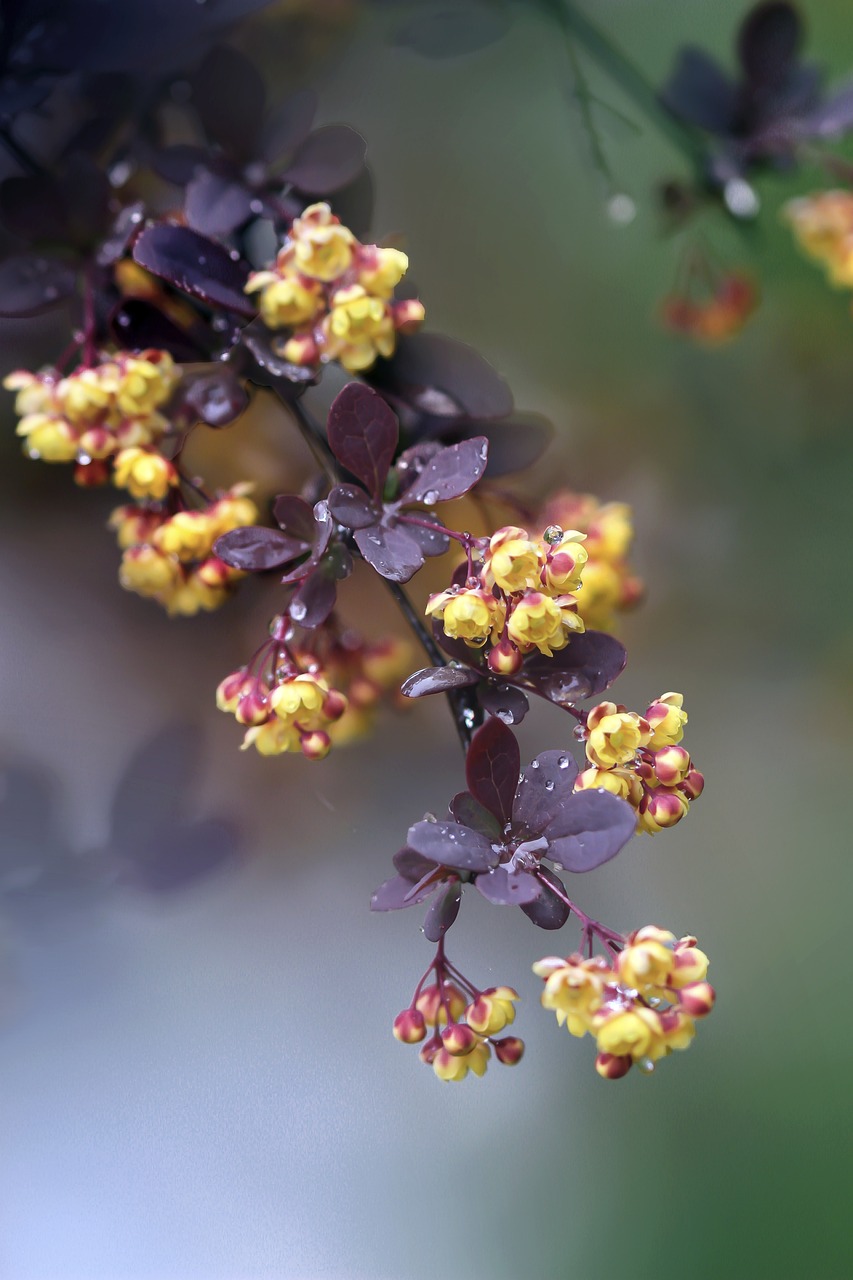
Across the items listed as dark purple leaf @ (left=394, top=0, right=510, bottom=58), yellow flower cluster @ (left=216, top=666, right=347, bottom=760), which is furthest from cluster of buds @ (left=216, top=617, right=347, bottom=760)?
dark purple leaf @ (left=394, top=0, right=510, bottom=58)

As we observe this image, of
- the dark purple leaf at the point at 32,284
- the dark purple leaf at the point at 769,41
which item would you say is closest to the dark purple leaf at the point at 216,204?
the dark purple leaf at the point at 32,284

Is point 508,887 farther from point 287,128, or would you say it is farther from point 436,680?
point 287,128

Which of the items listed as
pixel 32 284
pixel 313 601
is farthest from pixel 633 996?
pixel 32 284

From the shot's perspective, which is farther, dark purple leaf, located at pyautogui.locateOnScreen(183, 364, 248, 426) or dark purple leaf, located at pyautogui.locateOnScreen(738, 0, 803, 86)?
dark purple leaf, located at pyautogui.locateOnScreen(738, 0, 803, 86)

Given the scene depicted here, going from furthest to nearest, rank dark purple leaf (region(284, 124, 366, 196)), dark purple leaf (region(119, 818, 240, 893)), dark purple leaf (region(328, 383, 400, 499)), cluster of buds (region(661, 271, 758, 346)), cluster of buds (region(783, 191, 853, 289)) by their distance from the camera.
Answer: cluster of buds (region(661, 271, 758, 346)), cluster of buds (region(783, 191, 853, 289)), dark purple leaf (region(119, 818, 240, 893)), dark purple leaf (region(284, 124, 366, 196)), dark purple leaf (region(328, 383, 400, 499))

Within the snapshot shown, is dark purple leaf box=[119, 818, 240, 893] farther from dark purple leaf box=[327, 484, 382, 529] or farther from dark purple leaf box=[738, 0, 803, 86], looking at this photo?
dark purple leaf box=[738, 0, 803, 86]
